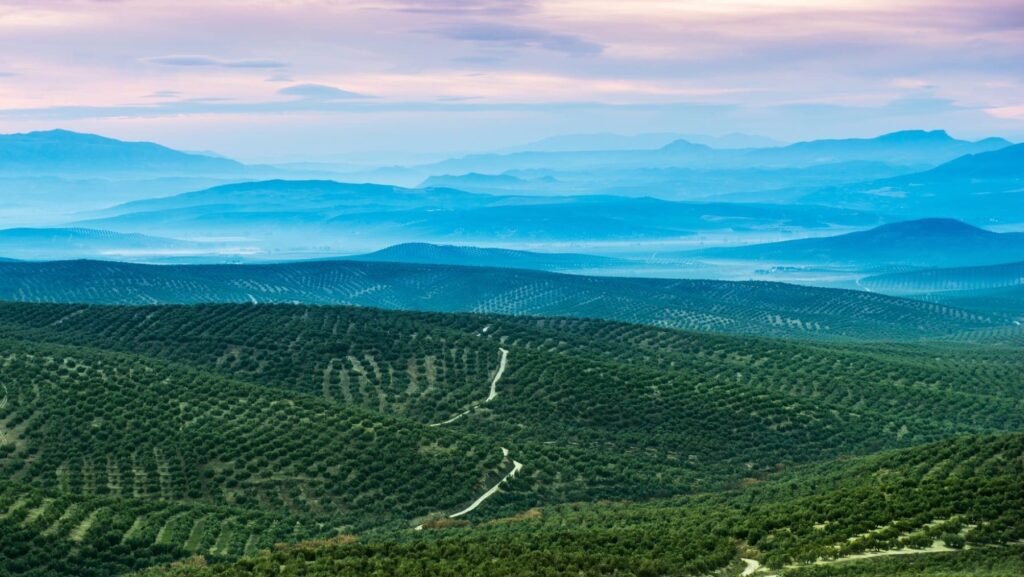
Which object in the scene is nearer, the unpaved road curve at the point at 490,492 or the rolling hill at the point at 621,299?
the unpaved road curve at the point at 490,492

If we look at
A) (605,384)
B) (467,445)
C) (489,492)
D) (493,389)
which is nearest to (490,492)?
(489,492)

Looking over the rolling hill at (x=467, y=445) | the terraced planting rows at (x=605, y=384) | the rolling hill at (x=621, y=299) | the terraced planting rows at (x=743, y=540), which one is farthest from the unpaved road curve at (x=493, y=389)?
the rolling hill at (x=621, y=299)

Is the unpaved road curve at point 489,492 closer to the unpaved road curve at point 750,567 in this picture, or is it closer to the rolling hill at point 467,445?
the rolling hill at point 467,445

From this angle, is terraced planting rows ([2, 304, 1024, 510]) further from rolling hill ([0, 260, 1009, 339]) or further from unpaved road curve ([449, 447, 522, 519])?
rolling hill ([0, 260, 1009, 339])

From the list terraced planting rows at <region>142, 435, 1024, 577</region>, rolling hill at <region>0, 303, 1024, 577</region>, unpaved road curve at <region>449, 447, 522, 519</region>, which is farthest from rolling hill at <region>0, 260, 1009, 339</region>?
terraced planting rows at <region>142, 435, 1024, 577</region>

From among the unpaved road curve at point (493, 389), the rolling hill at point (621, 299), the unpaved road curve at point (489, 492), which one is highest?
the unpaved road curve at point (493, 389)

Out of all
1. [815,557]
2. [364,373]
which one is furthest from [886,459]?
[364,373]

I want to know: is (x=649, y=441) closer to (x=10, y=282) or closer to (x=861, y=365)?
(x=861, y=365)
